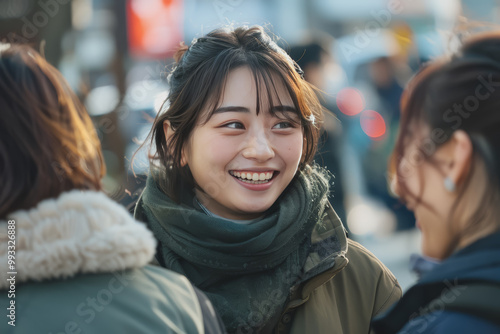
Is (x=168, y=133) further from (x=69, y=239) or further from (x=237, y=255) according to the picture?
(x=69, y=239)

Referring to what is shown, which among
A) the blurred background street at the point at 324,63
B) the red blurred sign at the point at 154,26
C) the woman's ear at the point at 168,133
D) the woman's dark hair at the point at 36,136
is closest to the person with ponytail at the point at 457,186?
the blurred background street at the point at 324,63

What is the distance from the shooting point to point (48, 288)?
1.40 meters

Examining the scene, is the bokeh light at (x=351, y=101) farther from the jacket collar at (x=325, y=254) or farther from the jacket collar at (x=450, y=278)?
the jacket collar at (x=450, y=278)

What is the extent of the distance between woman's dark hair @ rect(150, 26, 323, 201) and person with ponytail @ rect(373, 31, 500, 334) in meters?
0.77

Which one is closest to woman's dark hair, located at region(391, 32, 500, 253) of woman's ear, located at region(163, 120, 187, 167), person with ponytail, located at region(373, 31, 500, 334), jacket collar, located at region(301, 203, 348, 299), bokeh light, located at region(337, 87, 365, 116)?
person with ponytail, located at region(373, 31, 500, 334)

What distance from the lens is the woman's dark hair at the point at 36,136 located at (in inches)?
56.2

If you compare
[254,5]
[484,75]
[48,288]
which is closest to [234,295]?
[48,288]

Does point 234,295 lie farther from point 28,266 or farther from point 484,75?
point 484,75

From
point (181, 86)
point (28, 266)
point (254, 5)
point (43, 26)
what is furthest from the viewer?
Result: point (254, 5)

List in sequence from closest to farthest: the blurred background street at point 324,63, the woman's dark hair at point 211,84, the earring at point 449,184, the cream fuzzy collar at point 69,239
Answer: the cream fuzzy collar at point 69,239 → the earring at point 449,184 → the woman's dark hair at point 211,84 → the blurred background street at point 324,63

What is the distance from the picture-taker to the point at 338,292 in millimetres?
2348

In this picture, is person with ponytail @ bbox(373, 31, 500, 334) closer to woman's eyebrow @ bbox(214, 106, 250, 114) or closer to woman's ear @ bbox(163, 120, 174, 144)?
woman's eyebrow @ bbox(214, 106, 250, 114)

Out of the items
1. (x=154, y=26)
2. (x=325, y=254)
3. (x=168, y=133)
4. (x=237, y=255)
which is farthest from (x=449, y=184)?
(x=154, y=26)

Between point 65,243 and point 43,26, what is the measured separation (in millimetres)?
5361
